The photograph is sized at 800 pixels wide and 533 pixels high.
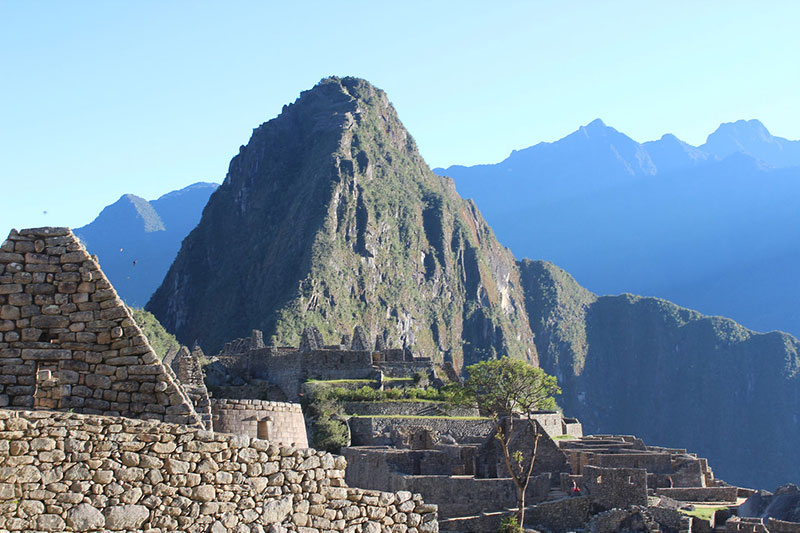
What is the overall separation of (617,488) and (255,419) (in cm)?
2095

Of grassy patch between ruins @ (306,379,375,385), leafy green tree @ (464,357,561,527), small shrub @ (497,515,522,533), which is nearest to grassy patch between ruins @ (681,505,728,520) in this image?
small shrub @ (497,515,522,533)

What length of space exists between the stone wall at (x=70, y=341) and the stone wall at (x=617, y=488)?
2367 cm

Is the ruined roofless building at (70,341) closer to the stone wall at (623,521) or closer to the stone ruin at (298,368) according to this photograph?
the stone wall at (623,521)

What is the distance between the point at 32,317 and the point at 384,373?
41624mm

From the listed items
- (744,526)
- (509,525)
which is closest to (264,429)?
(509,525)

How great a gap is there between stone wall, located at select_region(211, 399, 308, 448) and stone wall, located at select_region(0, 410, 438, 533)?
105 inches

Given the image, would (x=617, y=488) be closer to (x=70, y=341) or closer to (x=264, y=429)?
(x=264, y=429)

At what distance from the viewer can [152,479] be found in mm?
7016

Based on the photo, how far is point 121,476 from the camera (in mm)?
6910

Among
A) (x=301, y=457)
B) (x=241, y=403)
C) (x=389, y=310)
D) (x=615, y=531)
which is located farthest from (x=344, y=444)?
(x=389, y=310)

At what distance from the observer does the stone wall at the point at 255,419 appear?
10.4m

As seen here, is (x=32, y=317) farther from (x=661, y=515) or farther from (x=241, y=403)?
(x=661, y=515)

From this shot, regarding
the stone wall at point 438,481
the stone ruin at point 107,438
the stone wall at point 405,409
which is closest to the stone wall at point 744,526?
the stone wall at point 438,481

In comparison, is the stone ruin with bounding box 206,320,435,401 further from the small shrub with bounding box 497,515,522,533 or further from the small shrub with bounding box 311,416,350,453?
the small shrub with bounding box 497,515,522,533
